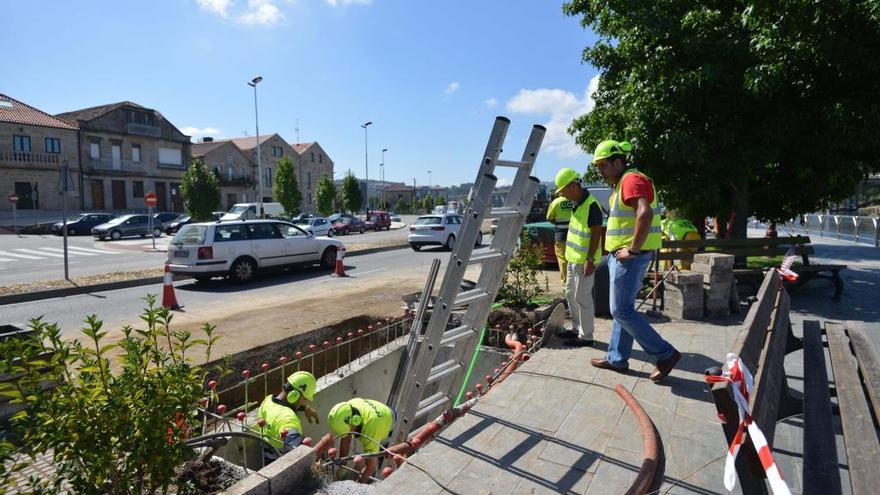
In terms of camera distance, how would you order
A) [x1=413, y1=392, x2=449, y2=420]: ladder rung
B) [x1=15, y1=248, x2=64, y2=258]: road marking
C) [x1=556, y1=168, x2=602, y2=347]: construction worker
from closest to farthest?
[x1=413, y1=392, x2=449, y2=420]: ladder rung < [x1=556, y1=168, x2=602, y2=347]: construction worker < [x1=15, y1=248, x2=64, y2=258]: road marking

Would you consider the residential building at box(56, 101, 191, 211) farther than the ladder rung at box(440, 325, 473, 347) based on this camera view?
Yes

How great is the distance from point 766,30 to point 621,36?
2703mm

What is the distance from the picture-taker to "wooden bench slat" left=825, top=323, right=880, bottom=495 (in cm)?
166

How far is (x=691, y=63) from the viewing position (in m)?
8.89

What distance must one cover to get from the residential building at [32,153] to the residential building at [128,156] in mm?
1355

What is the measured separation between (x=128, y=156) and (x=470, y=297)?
51.5m

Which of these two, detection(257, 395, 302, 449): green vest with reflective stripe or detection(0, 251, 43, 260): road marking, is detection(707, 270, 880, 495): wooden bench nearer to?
detection(257, 395, 302, 449): green vest with reflective stripe

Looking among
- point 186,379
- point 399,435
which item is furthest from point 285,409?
point 186,379

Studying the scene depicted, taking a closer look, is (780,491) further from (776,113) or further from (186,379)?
(776,113)

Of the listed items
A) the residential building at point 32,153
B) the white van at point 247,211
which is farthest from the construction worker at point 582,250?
the residential building at point 32,153

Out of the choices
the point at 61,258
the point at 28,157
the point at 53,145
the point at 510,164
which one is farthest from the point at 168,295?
the point at 53,145

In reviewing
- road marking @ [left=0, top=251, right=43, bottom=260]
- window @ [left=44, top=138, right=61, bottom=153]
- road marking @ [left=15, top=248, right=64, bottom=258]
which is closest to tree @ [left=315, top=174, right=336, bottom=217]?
window @ [left=44, top=138, right=61, bottom=153]

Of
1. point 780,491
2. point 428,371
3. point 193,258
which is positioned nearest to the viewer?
point 780,491

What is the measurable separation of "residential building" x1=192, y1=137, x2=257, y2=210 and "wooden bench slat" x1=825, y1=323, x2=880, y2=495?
194ft
